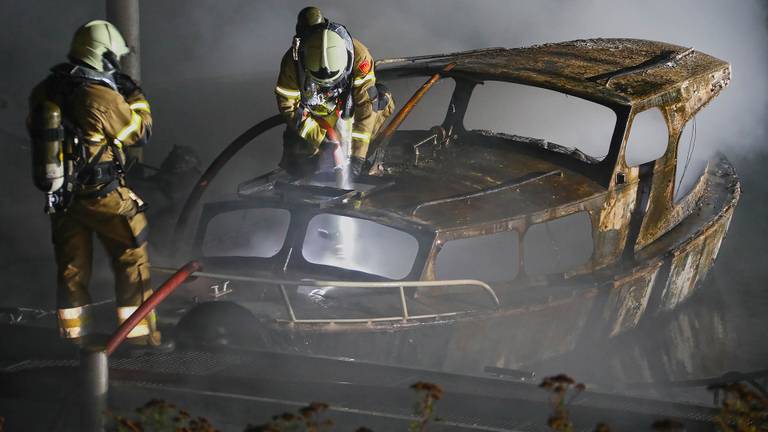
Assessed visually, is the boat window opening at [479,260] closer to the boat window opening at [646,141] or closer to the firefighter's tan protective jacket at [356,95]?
the firefighter's tan protective jacket at [356,95]

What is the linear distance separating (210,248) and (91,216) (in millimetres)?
1420

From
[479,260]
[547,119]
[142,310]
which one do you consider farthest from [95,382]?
[547,119]

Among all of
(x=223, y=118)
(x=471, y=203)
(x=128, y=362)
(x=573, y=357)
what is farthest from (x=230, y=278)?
(x=223, y=118)

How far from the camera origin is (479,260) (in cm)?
668

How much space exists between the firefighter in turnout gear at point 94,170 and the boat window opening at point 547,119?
349cm

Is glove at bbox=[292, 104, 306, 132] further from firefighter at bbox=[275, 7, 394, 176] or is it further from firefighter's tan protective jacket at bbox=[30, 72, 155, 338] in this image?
firefighter's tan protective jacket at bbox=[30, 72, 155, 338]

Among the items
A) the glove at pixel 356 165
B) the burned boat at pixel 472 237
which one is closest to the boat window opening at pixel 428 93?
the burned boat at pixel 472 237

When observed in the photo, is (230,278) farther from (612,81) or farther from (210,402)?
(612,81)

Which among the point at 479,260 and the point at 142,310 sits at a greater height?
the point at 479,260

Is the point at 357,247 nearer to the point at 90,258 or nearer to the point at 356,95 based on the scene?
the point at 356,95

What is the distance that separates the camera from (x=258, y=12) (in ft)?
51.8

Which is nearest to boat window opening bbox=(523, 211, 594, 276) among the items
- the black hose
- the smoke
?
the black hose

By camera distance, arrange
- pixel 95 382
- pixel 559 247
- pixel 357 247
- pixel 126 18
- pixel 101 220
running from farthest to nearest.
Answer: pixel 126 18 < pixel 559 247 < pixel 357 247 < pixel 101 220 < pixel 95 382

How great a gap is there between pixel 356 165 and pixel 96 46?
85.2 inches
